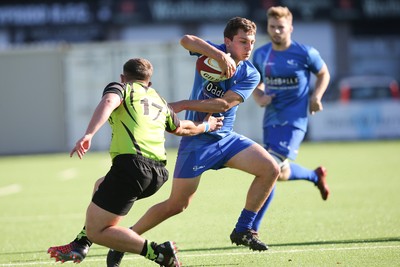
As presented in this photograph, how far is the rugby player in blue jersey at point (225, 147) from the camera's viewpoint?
7480 mm

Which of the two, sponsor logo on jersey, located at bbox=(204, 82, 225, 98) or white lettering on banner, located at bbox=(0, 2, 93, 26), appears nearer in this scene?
sponsor logo on jersey, located at bbox=(204, 82, 225, 98)

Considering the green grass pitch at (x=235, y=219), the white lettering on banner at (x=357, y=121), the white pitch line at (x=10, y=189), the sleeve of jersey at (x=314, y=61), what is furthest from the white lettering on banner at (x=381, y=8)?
the sleeve of jersey at (x=314, y=61)

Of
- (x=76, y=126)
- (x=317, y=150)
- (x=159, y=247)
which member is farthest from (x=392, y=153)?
(x=159, y=247)

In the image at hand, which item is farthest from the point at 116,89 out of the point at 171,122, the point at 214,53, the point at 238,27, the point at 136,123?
the point at 238,27

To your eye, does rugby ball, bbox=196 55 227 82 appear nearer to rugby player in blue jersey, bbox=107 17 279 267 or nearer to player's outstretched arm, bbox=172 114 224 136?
rugby player in blue jersey, bbox=107 17 279 267

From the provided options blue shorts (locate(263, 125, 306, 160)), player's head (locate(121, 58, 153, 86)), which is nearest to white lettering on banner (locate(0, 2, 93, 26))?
blue shorts (locate(263, 125, 306, 160))

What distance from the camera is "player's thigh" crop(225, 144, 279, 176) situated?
7.63 m

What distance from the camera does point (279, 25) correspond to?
32.0 feet

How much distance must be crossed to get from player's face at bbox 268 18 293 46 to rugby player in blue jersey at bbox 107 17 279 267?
1957 mm

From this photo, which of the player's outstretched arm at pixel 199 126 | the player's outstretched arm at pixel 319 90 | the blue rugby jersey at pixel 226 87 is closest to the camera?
the player's outstretched arm at pixel 199 126

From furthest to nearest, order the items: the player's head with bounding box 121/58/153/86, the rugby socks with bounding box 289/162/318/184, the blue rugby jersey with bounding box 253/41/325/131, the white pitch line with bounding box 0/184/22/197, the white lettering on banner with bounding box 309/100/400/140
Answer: the white lettering on banner with bounding box 309/100/400/140 < the white pitch line with bounding box 0/184/22/197 < the rugby socks with bounding box 289/162/318/184 < the blue rugby jersey with bounding box 253/41/325/131 < the player's head with bounding box 121/58/153/86

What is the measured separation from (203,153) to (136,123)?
1.15m

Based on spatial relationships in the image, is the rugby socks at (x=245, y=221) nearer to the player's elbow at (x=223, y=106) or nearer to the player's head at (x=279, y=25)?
the player's elbow at (x=223, y=106)

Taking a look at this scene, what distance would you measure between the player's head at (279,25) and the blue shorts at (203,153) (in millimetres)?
2383
